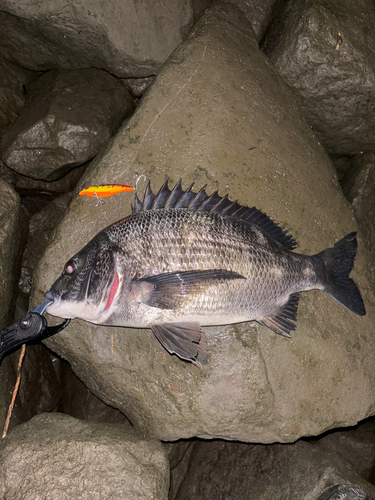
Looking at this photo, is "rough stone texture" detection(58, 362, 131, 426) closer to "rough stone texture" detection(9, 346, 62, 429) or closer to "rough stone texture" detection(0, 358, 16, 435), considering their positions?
"rough stone texture" detection(9, 346, 62, 429)

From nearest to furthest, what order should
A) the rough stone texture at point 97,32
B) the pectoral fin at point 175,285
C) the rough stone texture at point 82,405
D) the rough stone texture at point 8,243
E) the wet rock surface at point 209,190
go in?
the pectoral fin at point 175,285, the wet rock surface at point 209,190, the rough stone texture at point 8,243, the rough stone texture at point 97,32, the rough stone texture at point 82,405

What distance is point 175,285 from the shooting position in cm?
304

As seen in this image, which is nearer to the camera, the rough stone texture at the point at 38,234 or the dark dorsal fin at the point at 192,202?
the dark dorsal fin at the point at 192,202

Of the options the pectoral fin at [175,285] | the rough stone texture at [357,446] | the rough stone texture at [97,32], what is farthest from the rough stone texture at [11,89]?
the rough stone texture at [357,446]

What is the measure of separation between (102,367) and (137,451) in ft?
2.63

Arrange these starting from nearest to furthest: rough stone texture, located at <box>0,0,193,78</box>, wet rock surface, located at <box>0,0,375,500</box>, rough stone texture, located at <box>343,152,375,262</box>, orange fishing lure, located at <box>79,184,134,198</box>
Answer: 1. wet rock surface, located at <box>0,0,375,500</box>
2. orange fishing lure, located at <box>79,184,134,198</box>
3. rough stone texture, located at <box>0,0,193,78</box>
4. rough stone texture, located at <box>343,152,375,262</box>

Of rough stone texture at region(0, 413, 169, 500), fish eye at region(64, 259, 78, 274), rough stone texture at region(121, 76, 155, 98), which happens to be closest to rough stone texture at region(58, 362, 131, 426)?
rough stone texture at region(0, 413, 169, 500)

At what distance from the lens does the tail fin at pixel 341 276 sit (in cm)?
358

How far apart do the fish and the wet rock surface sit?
46 cm

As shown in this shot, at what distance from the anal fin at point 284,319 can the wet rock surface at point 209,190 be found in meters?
0.21

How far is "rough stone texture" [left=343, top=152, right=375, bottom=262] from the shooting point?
178 inches

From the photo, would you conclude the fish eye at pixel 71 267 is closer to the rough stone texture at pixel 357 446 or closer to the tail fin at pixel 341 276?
the tail fin at pixel 341 276

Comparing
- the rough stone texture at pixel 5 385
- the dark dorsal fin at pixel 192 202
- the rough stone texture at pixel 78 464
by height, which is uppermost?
the dark dorsal fin at pixel 192 202

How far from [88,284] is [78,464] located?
160 centimetres
